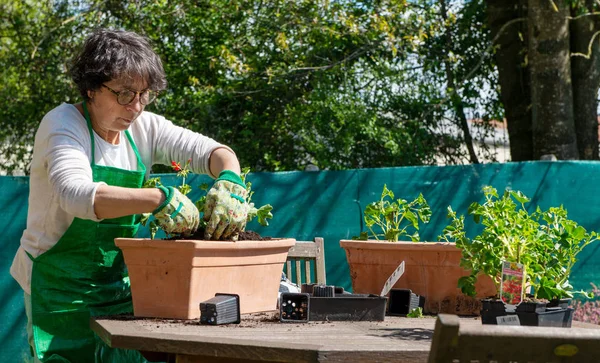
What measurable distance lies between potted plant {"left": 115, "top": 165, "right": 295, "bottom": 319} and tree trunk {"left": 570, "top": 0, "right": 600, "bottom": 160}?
5.41 meters

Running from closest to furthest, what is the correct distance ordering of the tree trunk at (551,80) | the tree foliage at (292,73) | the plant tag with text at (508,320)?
the plant tag with text at (508,320) → the tree trunk at (551,80) → the tree foliage at (292,73)

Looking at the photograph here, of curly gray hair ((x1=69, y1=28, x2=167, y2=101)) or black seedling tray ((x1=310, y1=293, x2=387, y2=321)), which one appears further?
curly gray hair ((x1=69, y1=28, x2=167, y2=101))

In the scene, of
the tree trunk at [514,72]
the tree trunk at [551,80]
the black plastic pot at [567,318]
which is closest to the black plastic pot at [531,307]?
the black plastic pot at [567,318]

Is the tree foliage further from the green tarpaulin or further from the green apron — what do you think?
the green apron

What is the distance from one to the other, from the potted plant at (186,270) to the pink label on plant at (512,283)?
0.69m

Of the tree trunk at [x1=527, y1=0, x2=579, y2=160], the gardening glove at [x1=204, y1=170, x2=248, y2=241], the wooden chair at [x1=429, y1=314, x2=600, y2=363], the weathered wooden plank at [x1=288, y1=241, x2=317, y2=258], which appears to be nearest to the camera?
the wooden chair at [x1=429, y1=314, x2=600, y2=363]

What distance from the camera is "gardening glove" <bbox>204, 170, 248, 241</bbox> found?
2.39 metres

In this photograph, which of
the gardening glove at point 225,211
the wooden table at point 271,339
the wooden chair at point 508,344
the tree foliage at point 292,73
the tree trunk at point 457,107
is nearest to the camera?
the wooden chair at point 508,344

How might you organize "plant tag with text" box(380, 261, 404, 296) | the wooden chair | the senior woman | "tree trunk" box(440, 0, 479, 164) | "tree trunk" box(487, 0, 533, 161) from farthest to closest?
"tree trunk" box(440, 0, 479, 164) → "tree trunk" box(487, 0, 533, 161) → "plant tag with text" box(380, 261, 404, 296) → the senior woman → the wooden chair

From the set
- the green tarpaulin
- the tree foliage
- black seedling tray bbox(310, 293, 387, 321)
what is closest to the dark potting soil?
black seedling tray bbox(310, 293, 387, 321)

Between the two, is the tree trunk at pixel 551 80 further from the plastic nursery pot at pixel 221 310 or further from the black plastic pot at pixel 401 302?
the plastic nursery pot at pixel 221 310

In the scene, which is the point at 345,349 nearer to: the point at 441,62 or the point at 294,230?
the point at 294,230

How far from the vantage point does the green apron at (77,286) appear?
8.64ft

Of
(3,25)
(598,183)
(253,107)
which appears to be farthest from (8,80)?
(598,183)
